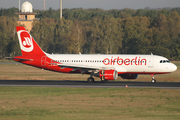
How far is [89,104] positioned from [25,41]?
24091 millimetres

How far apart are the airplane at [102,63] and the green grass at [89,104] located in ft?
32.6

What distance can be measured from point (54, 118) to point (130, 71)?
24269 millimetres

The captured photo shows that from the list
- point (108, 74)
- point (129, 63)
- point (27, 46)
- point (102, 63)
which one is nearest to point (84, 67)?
point (102, 63)

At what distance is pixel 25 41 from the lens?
149 feet

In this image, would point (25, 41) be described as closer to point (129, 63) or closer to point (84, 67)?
point (84, 67)

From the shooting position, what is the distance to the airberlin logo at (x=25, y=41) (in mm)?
45281

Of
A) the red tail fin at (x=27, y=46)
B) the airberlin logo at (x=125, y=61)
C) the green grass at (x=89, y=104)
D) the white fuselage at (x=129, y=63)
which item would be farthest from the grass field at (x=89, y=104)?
the red tail fin at (x=27, y=46)

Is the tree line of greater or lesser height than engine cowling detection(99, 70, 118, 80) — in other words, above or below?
above

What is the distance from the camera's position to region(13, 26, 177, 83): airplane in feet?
137

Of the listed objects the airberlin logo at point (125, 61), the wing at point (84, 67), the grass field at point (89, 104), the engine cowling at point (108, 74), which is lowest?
the grass field at point (89, 104)

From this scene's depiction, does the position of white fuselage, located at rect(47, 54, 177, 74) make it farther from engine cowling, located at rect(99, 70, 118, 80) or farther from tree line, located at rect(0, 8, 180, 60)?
tree line, located at rect(0, 8, 180, 60)

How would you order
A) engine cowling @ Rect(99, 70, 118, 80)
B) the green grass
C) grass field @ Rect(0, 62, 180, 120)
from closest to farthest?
1. grass field @ Rect(0, 62, 180, 120)
2. the green grass
3. engine cowling @ Rect(99, 70, 118, 80)

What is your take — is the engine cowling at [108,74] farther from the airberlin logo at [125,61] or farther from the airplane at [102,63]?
the airberlin logo at [125,61]

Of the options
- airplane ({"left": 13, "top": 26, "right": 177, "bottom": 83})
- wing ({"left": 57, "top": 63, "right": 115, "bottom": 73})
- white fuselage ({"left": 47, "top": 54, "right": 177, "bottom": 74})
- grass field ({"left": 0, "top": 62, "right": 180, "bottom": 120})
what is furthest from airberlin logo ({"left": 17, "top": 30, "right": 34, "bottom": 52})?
grass field ({"left": 0, "top": 62, "right": 180, "bottom": 120})
